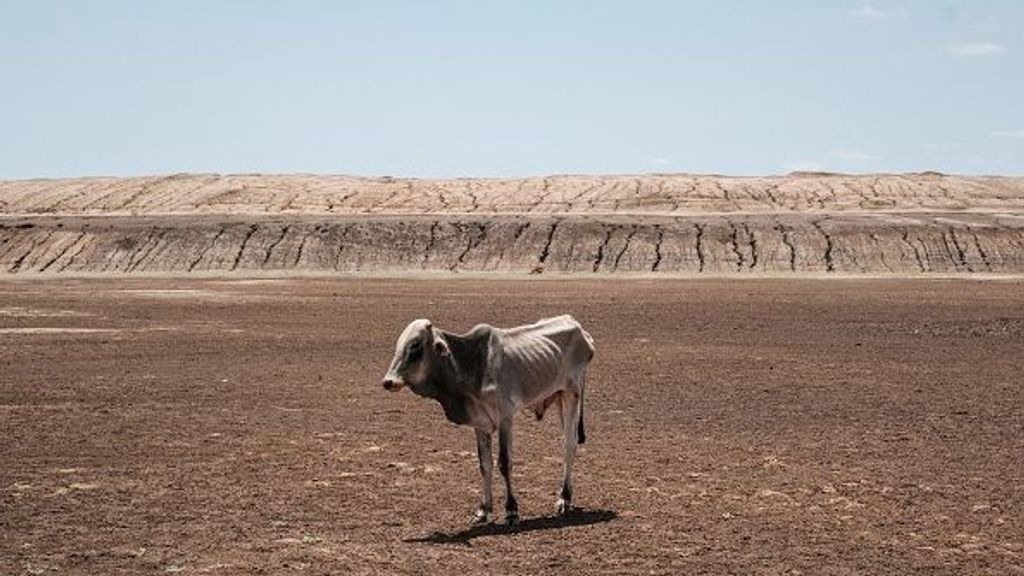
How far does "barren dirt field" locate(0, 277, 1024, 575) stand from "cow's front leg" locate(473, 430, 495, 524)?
0.35 m

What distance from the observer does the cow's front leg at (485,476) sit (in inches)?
495

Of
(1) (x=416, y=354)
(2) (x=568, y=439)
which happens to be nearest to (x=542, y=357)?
(2) (x=568, y=439)

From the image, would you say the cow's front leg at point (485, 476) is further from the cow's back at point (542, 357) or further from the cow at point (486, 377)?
the cow's back at point (542, 357)

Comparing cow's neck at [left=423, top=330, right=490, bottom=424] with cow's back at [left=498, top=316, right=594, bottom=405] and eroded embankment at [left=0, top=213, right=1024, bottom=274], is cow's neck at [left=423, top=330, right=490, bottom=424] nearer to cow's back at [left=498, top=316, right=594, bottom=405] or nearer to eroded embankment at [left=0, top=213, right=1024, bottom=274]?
cow's back at [left=498, top=316, right=594, bottom=405]

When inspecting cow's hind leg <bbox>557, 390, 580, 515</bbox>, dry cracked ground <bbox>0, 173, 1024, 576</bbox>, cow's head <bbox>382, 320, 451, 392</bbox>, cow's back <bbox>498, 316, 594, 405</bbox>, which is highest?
cow's head <bbox>382, 320, 451, 392</bbox>

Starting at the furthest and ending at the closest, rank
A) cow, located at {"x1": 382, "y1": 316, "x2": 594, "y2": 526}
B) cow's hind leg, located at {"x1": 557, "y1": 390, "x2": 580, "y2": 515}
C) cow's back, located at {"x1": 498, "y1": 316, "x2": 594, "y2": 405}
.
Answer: cow's hind leg, located at {"x1": 557, "y1": 390, "x2": 580, "y2": 515} < cow's back, located at {"x1": 498, "y1": 316, "x2": 594, "y2": 405} < cow, located at {"x1": 382, "y1": 316, "x2": 594, "y2": 526}

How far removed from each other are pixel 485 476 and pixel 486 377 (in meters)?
0.99

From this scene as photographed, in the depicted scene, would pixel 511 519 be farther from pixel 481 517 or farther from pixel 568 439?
pixel 568 439

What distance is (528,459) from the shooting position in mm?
16531

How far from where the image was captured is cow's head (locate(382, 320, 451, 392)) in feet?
39.8

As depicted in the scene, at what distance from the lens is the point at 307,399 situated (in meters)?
22.3

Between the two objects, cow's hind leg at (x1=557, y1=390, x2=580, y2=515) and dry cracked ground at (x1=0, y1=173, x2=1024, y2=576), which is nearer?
dry cracked ground at (x1=0, y1=173, x2=1024, y2=576)

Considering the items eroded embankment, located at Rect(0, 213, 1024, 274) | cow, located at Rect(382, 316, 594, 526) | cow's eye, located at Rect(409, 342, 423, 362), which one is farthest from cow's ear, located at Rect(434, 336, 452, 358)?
eroded embankment, located at Rect(0, 213, 1024, 274)

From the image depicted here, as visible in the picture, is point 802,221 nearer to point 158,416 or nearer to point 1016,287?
point 1016,287
